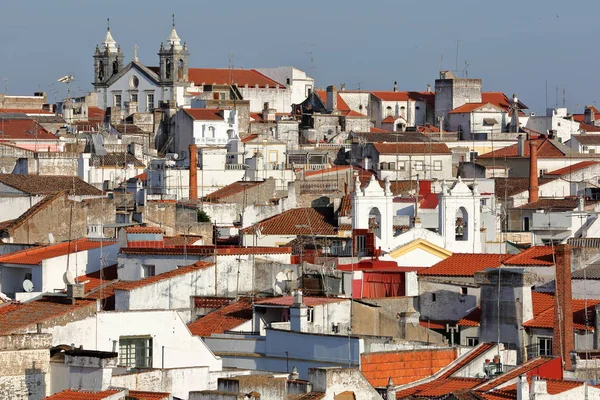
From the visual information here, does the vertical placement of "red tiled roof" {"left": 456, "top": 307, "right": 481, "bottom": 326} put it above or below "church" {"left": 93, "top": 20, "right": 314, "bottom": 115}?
below

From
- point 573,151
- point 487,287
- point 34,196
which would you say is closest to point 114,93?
point 573,151

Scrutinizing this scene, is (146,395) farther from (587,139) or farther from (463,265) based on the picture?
(587,139)

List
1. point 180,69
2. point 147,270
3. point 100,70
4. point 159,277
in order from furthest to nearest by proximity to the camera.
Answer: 1. point 100,70
2. point 180,69
3. point 147,270
4. point 159,277

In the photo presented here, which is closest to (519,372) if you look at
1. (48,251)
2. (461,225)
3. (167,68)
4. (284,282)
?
(284,282)

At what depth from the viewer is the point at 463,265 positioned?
39188 millimetres

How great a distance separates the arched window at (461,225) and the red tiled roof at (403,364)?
19.8 metres

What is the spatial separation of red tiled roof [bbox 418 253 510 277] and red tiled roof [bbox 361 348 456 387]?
31.7ft

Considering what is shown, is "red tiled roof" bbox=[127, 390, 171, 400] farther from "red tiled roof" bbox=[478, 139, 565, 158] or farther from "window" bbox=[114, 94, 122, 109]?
"window" bbox=[114, 94, 122, 109]

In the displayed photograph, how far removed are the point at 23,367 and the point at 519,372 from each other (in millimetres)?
6285

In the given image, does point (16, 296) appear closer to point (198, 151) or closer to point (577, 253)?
point (577, 253)

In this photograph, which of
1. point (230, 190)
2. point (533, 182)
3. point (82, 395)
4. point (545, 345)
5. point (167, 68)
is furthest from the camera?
point (167, 68)

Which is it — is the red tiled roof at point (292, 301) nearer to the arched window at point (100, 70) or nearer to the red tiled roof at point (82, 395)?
the red tiled roof at point (82, 395)

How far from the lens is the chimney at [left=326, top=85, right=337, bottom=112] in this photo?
4139 inches

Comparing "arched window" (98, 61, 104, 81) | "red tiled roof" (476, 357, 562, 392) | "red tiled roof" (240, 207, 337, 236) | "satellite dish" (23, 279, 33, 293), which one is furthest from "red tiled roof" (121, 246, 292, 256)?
"arched window" (98, 61, 104, 81)
